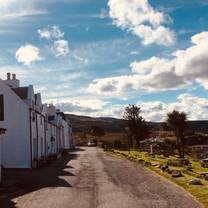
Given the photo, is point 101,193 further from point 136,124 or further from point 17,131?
point 136,124

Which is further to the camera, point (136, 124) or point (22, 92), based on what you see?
point (136, 124)

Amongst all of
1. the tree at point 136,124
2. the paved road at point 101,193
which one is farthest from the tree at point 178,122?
the paved road at point 101,193

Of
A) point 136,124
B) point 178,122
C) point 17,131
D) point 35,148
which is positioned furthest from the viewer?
point 136,124

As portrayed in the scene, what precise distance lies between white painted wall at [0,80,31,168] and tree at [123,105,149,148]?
149ft

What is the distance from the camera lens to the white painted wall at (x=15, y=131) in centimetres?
3803

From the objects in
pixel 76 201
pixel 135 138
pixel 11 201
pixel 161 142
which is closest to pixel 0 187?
pixel 11 201

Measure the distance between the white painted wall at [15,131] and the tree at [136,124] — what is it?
1792 inches

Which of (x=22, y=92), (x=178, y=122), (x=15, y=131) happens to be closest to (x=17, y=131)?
(x=15, y=131)

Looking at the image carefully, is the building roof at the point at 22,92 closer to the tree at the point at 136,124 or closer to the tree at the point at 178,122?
the tree at the point at 178,122

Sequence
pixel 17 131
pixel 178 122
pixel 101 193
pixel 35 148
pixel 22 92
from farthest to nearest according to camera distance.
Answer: pixel 178 122 < pixel 35 148 < pixel 22 92 < pixel 17 131 < pixel 101 193

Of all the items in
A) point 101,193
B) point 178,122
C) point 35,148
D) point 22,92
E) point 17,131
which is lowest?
point 101,193

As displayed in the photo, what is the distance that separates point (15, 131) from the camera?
38.6m

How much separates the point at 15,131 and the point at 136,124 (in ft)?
151

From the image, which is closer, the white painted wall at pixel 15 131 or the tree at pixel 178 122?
the white painted wall at pixel 15 131
